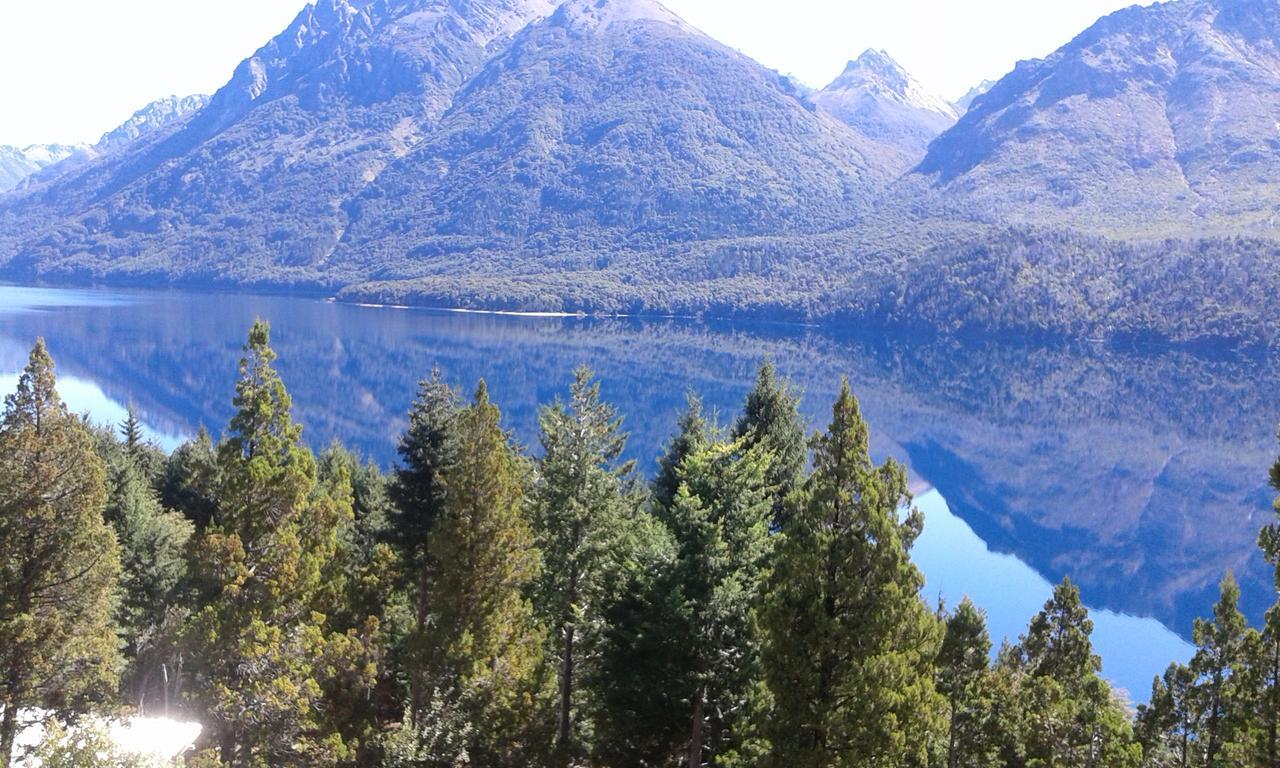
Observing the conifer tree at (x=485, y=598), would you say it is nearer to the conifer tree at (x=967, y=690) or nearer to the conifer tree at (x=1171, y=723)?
the conifer tree at (x=967, y=690)

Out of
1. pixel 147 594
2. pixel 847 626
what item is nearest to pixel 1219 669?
pixel 847 626

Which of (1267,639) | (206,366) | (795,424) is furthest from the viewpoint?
(206,366)

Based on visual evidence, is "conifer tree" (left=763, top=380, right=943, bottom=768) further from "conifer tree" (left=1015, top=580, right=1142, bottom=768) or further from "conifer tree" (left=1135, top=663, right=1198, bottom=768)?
"conifer tree" (left=1135, top=663, right=1198, bottom=768)

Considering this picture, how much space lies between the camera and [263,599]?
737 inches

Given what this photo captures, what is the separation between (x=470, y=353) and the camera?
150500 millimetres

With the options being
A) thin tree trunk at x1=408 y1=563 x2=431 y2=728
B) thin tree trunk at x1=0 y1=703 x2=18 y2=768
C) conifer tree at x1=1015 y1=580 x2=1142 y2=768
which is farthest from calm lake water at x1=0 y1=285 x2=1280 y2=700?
thin tree trunk at x1=0 y1=703 x2=18 y2=768

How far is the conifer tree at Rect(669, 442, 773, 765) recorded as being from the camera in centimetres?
1717

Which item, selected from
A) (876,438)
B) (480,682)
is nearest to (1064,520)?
(876,438)

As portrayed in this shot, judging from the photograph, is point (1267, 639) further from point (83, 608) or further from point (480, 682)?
point (83, 608)

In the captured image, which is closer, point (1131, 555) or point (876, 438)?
point (1131, 555)

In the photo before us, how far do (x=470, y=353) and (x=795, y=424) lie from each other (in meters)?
125

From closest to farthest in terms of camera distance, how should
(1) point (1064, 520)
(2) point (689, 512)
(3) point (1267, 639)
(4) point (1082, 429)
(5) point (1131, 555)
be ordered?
(3) point (1267, 639) < (2) point (689, 512) < (5) point (1131, 555) < (1) point (1064, 520) < (4) point (1082, 429)

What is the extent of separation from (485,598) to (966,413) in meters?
107

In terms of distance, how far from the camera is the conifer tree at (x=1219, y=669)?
1803 cm
